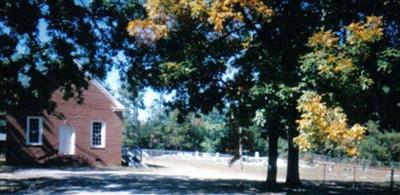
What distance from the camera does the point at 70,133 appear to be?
3900cm

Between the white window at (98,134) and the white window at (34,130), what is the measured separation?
3.91m

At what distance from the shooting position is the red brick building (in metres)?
36.8

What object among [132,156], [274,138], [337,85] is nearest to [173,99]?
[274,138]

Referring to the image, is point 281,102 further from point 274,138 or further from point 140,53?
point 140,53

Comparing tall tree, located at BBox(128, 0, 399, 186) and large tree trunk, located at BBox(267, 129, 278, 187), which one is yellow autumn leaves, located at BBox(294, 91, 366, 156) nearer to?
tall tree, located at BBox(128, 0, 399, 186)

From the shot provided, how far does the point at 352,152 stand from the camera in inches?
611

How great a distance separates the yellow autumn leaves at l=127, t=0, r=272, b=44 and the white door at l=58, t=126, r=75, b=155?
20140mm

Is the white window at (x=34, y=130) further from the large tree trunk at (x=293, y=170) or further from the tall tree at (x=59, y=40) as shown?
the large tree trunk at (x=293, y=170)

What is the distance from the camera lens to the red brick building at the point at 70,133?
36.8 m

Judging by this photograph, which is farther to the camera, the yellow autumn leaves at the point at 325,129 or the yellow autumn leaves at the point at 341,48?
the yellow autumn leaves at the point at 341,48

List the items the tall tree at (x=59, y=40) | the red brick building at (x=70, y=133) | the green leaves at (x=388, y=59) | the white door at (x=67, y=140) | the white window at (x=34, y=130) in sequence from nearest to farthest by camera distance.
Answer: the green leaves at (x=388, y=59) → the tall tree at (x=59, y=40) → the red brick building at (x=70, y=133) → the white window at (x=34, y=130) → the white door at (x=67, y=140)

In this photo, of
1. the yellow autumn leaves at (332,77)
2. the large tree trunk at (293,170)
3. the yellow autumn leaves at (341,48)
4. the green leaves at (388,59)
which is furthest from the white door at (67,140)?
the green leaves at (388,59)

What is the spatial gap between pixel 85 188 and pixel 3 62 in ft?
28.1

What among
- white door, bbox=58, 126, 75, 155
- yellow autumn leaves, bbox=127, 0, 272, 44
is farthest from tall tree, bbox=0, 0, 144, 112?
white door, bbox=58, 126, 75, 155
